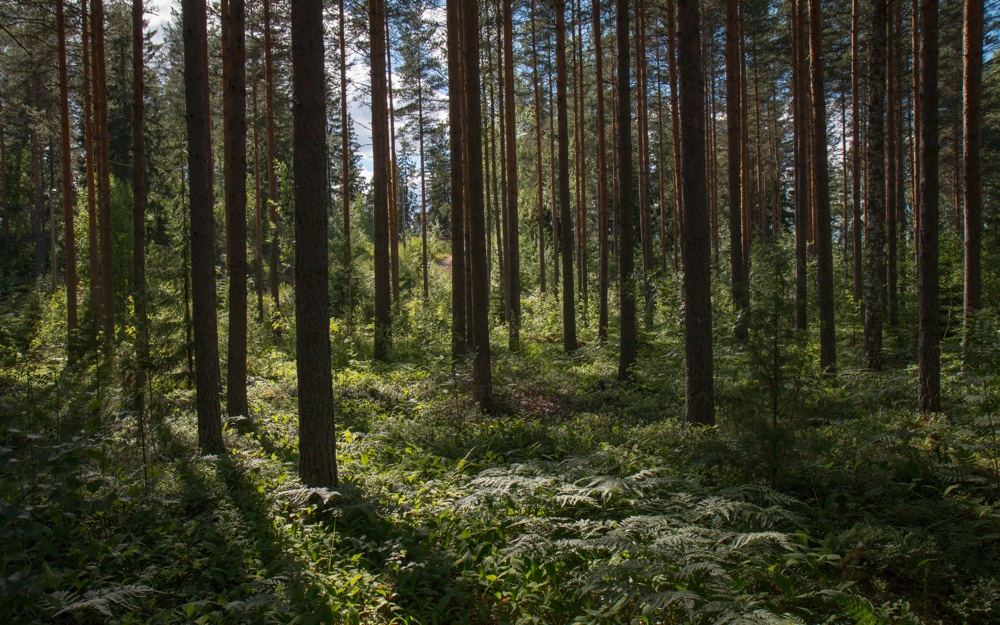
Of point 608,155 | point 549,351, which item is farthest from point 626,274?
point 608,155

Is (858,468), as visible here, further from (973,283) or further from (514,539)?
(973,283)

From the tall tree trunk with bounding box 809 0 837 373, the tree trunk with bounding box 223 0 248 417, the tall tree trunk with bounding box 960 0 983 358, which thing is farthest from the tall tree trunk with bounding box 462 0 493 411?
the tall tree trunk with bounding box 960 0 983 358

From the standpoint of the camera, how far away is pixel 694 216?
7523 millimetres

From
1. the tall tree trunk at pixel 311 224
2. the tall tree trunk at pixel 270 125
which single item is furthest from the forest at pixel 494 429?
the tall tree trunk at pixel 270 125

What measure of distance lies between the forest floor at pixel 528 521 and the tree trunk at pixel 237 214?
1107 millimetres

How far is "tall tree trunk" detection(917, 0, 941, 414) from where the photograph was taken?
25.2 feet

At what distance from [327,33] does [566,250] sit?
10665 mm

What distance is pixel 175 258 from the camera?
9.74 m

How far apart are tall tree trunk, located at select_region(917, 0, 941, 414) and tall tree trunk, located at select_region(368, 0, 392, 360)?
37.1ft

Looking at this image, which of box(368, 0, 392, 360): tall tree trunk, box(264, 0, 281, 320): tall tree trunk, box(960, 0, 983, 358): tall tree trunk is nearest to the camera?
box(960, 0, 983, 358): tall tree trunk

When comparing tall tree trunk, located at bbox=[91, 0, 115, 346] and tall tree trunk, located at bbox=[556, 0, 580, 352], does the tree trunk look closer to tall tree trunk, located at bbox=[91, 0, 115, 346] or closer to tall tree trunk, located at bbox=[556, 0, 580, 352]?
tall tree trunk, located at bbox=[91, 0, 115, 346]

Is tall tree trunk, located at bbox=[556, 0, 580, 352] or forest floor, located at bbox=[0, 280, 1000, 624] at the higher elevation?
tall tree trunk, located at bbox=[556, 0, 580, 352]

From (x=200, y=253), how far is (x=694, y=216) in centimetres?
660

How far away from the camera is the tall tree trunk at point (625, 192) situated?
11.1 meters
